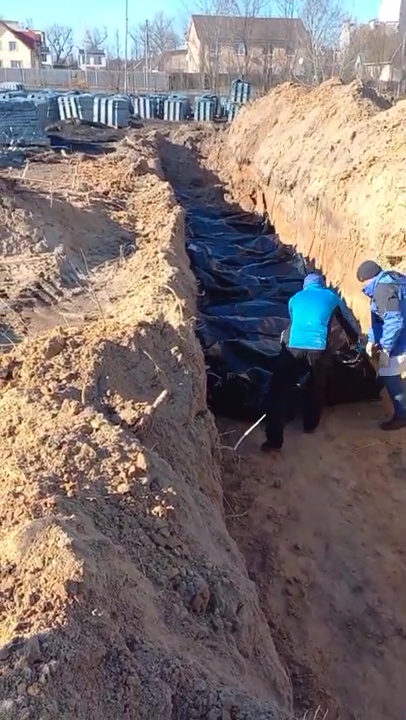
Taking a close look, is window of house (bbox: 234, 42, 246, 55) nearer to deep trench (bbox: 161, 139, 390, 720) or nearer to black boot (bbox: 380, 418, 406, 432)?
deep trench (bbox: 161, 139, 390, 720)

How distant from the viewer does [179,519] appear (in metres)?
3.65

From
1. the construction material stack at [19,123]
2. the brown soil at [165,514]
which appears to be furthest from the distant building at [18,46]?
the brown soil at [165,514]

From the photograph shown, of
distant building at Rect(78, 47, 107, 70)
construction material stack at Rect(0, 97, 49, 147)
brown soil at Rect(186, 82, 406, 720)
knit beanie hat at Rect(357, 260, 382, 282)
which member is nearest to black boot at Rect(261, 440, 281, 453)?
brown soil at Rect(186, 82, 406, 720)

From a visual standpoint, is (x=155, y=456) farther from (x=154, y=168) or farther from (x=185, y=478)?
(x=154, y=168)

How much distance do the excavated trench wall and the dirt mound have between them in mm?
4154

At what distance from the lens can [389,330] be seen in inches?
262

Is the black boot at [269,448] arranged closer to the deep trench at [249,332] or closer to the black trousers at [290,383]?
the black trousers at [290,383]

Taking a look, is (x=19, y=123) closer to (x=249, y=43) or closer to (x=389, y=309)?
(x=389, y=309)

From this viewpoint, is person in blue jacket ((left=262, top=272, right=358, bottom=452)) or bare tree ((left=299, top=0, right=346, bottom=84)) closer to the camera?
person in blue jacket ((left=262, top=272, right=358, bottom=452))

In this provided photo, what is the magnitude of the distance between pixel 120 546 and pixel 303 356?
3.72 meters

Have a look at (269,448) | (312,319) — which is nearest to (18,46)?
(312,319)

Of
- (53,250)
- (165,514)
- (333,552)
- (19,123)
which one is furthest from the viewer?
(19,123)

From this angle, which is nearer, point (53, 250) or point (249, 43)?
point (53, 250)

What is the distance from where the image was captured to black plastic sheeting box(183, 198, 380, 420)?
23.1 ft
